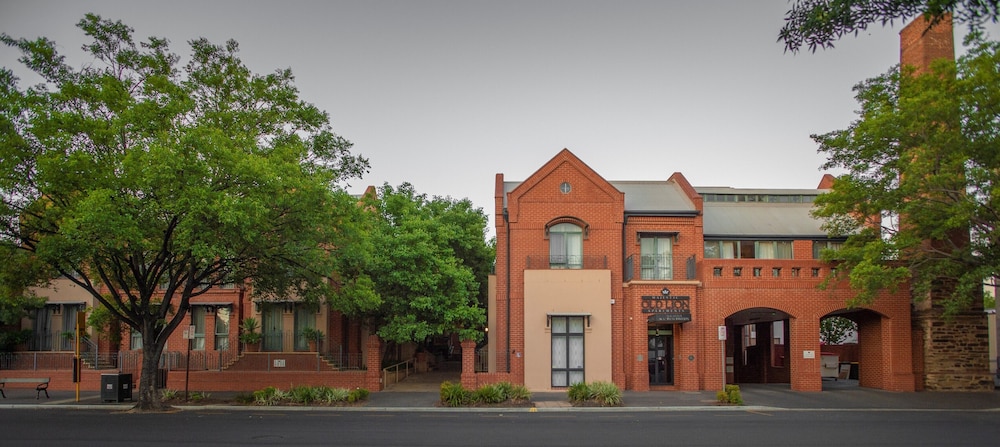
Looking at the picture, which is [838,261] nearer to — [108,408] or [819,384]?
[819,384]

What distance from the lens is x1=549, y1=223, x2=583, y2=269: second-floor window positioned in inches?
1395

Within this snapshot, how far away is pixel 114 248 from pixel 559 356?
1801cm

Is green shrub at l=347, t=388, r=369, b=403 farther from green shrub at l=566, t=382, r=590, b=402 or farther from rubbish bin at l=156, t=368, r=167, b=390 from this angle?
rubbish bin at l=156, t=368, r=167, b=390

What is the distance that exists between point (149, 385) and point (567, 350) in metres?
16.3

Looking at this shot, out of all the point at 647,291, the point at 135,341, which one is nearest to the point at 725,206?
the point at 647,291

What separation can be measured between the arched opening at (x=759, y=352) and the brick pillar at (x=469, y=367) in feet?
44.4

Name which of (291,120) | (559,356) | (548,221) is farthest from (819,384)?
(291,120)

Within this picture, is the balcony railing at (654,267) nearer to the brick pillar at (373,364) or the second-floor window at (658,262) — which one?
the second-floor window at (658,262)

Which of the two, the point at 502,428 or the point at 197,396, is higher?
the point at 502,428

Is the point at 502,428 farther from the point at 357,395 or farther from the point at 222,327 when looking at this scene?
the point at 222,327

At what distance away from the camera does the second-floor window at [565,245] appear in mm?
35438

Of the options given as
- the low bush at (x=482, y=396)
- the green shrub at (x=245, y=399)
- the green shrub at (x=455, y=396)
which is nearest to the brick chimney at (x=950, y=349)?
the low bush at (x=482, y=396)

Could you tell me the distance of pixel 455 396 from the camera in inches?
1096

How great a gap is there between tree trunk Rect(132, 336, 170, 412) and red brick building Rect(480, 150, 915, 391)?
469 inches
